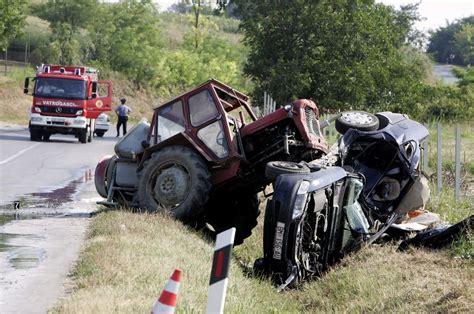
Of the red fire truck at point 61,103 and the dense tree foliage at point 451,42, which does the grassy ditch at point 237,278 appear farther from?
the dense tree foliage at point 451,42

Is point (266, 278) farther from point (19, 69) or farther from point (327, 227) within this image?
point (19, 69)

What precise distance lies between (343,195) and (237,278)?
2.38m

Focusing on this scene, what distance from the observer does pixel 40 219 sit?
1609 centimetres

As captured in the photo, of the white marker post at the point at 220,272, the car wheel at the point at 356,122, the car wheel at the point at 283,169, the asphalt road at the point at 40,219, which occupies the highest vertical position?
the white marker post at the point at 220,272

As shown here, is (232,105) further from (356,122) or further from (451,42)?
(451,42)

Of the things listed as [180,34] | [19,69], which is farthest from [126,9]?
[180,34]

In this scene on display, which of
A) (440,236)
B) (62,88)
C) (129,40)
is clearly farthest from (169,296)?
(129,40)

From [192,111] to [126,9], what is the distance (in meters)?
64.5

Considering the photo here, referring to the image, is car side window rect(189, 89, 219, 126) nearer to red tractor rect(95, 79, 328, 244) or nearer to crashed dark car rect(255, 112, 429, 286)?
red tractor rect(95, 79, 328, 244)

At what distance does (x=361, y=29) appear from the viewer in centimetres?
3909

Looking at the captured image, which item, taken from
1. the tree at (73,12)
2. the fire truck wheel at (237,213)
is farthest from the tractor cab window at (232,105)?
the tree at (73,12)

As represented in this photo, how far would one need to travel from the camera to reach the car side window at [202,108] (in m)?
16.3

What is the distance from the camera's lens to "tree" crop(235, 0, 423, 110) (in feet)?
126

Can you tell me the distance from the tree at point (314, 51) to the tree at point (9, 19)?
2070cm
